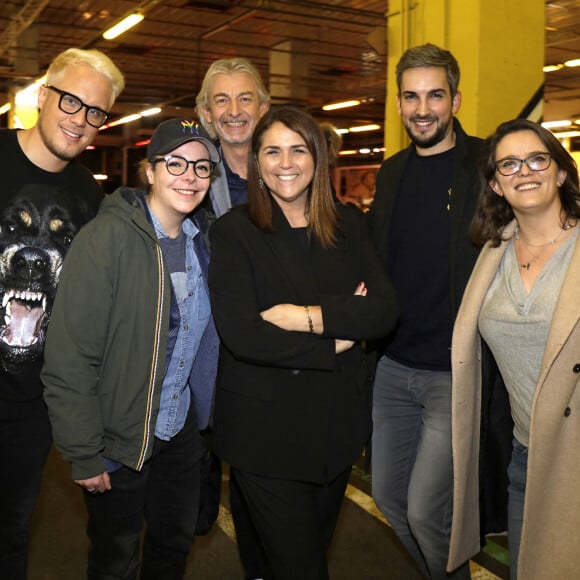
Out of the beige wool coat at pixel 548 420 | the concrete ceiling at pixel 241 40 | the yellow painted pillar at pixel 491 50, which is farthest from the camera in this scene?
the concrete ceiling at pixel 241 40

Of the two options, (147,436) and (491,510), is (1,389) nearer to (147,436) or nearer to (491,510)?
(147,436)

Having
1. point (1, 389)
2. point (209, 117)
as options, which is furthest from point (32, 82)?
point (1, 389)

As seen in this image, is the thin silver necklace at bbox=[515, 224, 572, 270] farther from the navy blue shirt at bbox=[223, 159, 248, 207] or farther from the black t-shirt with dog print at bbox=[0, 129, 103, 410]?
the black t-shirt with dog print at bbox=[0, 129, 103, 410]

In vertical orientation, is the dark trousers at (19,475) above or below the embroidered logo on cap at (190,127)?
below

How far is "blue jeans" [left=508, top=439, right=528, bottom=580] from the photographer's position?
2.52 m

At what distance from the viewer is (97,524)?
2484 millimetres

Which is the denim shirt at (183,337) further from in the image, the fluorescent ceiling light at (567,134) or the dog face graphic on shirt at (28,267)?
the fluorescent ceiling light at (567,134)

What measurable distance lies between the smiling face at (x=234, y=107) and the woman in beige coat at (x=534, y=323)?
1199 mm

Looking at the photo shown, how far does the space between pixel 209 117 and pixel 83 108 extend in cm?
89

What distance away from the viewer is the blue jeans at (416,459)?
2.89m

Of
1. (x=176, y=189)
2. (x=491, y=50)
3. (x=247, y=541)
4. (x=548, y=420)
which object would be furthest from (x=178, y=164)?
(x=491, y=50)

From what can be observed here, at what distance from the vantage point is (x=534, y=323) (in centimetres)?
233

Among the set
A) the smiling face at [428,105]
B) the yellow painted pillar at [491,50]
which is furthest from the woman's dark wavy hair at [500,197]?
the yellow painted pillar at [491,50]

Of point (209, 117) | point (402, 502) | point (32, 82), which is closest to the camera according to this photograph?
point (402, 502)
